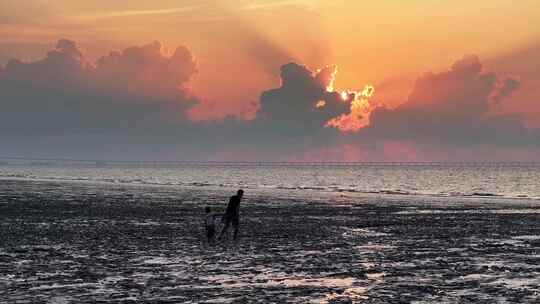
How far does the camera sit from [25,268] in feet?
65.3

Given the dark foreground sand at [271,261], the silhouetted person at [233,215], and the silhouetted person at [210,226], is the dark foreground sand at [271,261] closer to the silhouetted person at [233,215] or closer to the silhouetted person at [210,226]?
the silhouetted person at [210,226]

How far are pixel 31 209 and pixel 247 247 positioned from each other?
25818 mm

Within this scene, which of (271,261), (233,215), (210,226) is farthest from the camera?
(233,215)

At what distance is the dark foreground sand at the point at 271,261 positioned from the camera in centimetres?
1617

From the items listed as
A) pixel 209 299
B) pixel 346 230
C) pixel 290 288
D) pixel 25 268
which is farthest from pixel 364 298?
pixel 346 230

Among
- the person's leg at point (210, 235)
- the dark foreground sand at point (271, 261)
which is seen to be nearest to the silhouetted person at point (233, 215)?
the person's leg at point (210, 235)

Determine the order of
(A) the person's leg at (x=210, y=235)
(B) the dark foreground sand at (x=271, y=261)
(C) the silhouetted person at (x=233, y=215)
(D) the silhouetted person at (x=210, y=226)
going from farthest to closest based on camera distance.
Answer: (C) the silhouetted person at (x=233, y=215)
(A) the person's leg at (x=210, y=235)
(D) the silhouetted person at (x=210, y=226)
(B) the dark foreground sand at (x=271, y=261)

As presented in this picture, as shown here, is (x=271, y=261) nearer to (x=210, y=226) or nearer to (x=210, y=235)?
(x=210, y=226)

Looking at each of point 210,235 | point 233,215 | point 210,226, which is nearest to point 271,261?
point 210,226

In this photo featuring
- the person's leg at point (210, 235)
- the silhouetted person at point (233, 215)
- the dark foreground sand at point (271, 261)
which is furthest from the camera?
the silhouetted person at point (233, 215)

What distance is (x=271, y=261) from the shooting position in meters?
22.0

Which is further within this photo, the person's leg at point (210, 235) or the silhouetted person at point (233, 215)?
the silhouetted person at point (233, 215)

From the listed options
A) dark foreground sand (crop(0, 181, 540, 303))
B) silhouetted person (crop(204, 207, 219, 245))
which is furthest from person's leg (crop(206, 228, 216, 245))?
dark foreground sand (crop(0, 181, 540, 303))

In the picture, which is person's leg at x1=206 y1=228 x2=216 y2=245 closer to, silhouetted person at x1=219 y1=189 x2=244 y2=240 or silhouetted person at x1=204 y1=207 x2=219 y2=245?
silhouetted person at x1=204 y1=207 x2=219 y2=245
